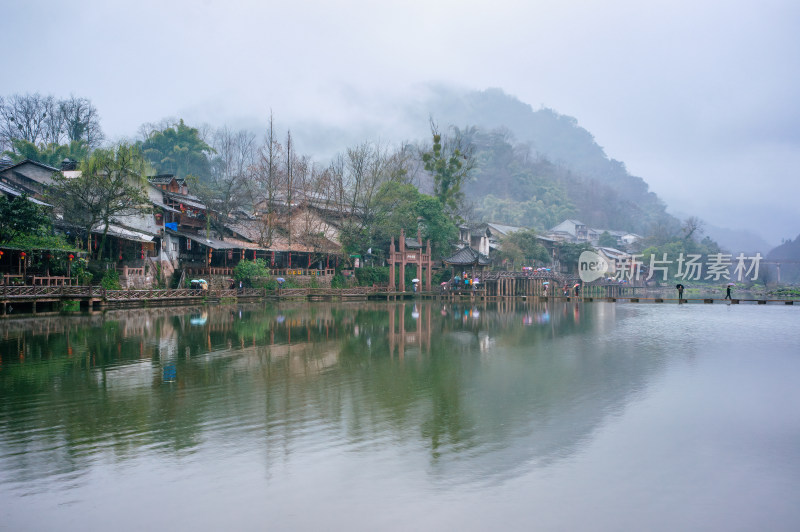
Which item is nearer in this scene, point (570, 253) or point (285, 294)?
point (285, 294)

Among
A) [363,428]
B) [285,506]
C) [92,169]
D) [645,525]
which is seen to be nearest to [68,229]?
[92,169]

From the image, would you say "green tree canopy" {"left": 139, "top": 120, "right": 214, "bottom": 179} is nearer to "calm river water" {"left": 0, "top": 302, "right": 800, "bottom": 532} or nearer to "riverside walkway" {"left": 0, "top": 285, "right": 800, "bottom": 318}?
"riverside walkway" {"left": 0, "top": 285, "right": 800, "bottom": 318}

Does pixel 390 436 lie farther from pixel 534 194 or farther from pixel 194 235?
pixel 534 194

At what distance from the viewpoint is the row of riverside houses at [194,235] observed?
1390 inches

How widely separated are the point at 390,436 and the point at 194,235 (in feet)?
119

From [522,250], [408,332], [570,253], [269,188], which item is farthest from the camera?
[570,253]

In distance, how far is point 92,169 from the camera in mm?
32062

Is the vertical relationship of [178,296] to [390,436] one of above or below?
above

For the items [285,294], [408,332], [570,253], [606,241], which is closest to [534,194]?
[606,241]

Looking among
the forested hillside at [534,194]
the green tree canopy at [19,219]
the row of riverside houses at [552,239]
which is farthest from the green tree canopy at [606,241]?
the green tree canopy at [19,219]

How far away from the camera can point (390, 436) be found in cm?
978

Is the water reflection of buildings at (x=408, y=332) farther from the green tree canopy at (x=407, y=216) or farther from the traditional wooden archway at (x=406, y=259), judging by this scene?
the green tree canopy at (x=407, y=216)

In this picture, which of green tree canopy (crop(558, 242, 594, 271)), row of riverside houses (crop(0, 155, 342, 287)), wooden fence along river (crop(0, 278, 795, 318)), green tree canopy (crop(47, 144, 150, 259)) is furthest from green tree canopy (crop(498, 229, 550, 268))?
green tree canopy (crop(47, 144, 150, 259))

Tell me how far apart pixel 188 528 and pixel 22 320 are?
2167cm
